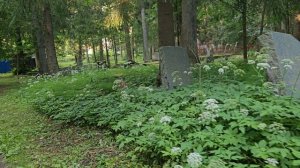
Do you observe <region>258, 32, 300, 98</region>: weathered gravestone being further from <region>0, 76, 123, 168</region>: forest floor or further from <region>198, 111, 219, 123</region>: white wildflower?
<region>0, 76, 123, 168</region>: forest floor

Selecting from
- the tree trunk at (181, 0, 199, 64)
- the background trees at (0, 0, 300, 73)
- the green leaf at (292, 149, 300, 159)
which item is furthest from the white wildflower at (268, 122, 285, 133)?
the tree trunk at (181, 0, 199, 64)

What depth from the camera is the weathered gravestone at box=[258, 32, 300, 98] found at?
17.7ft

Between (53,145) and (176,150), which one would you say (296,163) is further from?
(53,145)

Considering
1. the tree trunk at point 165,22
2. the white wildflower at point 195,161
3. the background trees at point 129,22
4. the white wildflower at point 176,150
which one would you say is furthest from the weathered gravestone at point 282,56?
the tree trunk at point 165,22

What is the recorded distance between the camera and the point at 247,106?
407 centimetres

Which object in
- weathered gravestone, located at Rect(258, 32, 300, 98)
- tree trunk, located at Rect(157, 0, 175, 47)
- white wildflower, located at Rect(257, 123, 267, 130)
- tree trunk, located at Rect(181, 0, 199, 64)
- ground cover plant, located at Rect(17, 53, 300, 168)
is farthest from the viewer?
tree trunk, located at Rect(157, 0, 175, 47)

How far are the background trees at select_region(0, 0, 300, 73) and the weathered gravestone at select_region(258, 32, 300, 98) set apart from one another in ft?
9.32

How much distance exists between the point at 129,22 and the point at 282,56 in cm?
1960

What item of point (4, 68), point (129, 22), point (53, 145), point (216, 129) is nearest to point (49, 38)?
point (129, 22)

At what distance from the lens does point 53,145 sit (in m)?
5.99

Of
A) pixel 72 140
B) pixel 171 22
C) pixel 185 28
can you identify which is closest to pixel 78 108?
pixel 72 140

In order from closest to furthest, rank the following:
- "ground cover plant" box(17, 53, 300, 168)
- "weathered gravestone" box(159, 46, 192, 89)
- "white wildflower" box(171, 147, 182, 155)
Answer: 1. "ground cover plant" box(17, 53, 300, 168)
2. "white wildflower" box(171, 147, 182, 155)
3. "weathered gravestone" box(159, 46, 192, 89)

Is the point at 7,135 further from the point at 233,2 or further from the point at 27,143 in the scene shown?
the point at 233,2

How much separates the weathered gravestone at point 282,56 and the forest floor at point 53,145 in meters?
2.54
